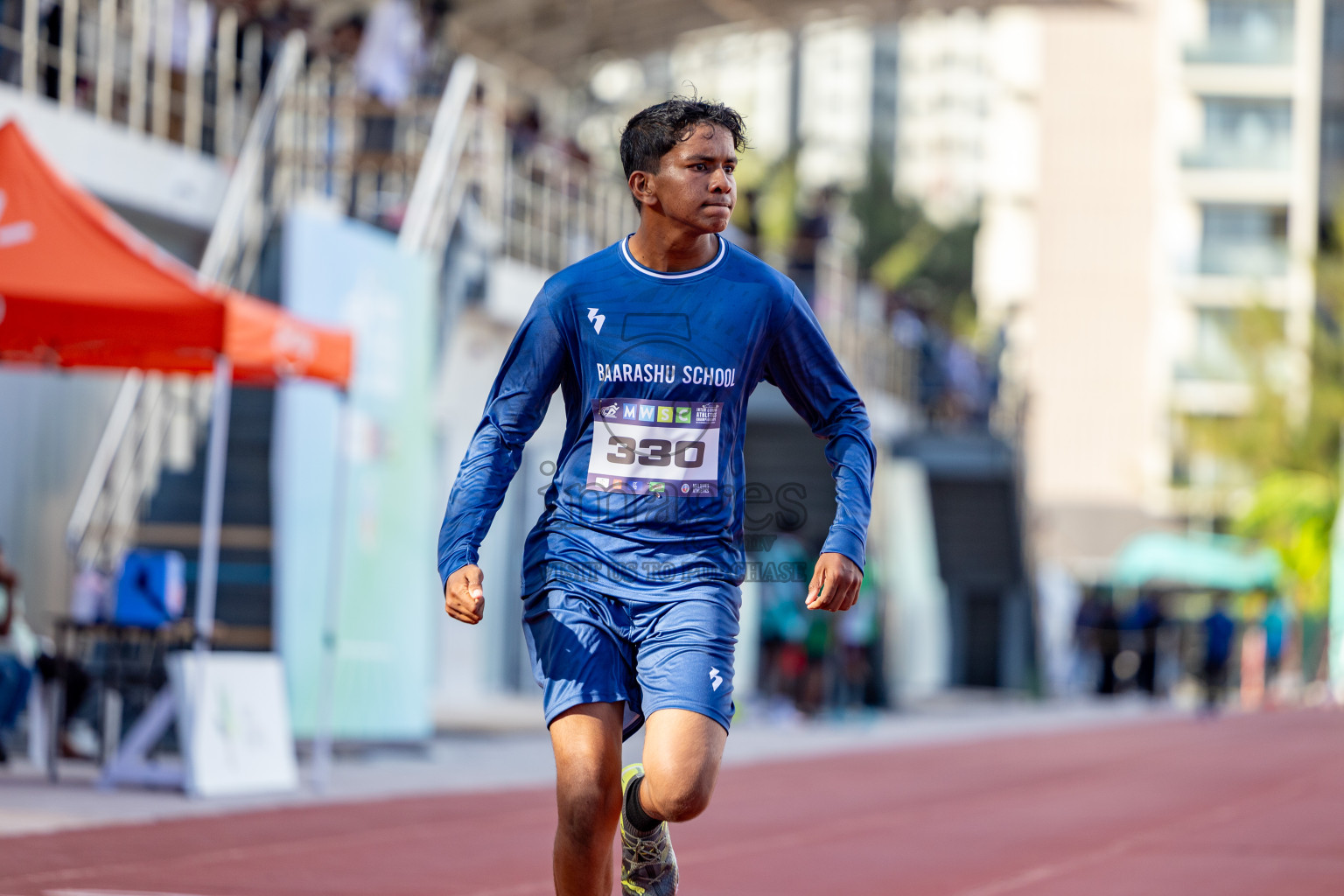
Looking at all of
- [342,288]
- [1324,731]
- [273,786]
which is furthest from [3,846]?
[1324,731]

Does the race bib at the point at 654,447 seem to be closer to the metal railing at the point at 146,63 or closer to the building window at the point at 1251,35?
the metal railing at the point at 146,63

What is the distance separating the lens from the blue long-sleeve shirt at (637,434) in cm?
507

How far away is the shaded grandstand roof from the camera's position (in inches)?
1089

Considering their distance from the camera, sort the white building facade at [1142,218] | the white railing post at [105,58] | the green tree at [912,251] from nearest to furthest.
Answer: the white railing post at [105,58], the green tree at [912,251], the white building facade at [1142,218]

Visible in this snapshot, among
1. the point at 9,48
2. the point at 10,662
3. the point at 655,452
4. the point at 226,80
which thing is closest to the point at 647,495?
A: the point at 655,452

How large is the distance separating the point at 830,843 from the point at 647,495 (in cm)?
596

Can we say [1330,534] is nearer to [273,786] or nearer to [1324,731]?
[1324,731]

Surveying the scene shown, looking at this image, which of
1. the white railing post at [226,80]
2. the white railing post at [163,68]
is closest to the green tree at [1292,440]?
the white railing post at [226,80]

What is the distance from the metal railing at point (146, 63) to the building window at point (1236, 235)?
55.0m

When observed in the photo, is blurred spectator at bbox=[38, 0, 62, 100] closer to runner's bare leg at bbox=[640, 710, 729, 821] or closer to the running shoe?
the running shoe

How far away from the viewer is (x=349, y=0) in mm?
24266

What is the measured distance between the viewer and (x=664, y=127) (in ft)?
17.1

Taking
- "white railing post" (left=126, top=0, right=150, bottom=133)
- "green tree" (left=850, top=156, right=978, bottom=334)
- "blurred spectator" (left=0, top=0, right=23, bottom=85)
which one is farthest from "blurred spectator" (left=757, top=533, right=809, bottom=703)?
"green tree" (left=850, top=156, right=978, bottom=334)

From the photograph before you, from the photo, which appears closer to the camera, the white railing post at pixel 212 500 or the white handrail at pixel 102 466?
the white railing post at pixel 212 500
